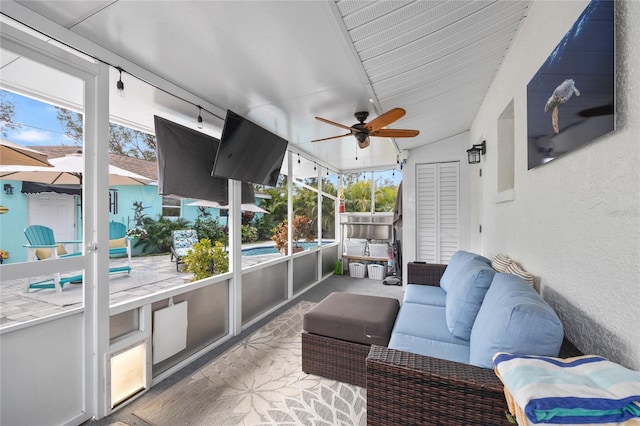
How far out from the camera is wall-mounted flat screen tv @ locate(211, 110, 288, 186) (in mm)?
2693

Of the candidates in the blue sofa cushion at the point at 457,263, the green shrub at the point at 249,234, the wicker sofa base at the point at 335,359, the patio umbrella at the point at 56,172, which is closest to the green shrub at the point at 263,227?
the green shrub at the point at 249,234

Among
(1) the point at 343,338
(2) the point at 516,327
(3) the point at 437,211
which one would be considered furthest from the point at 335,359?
(3) the point at 437,211

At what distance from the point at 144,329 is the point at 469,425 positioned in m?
2.36

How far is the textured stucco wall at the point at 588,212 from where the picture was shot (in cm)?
96

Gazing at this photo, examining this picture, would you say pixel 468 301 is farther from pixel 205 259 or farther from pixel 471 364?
pixel 205 259

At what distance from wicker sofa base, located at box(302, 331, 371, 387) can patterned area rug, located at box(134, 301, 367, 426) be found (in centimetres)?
7

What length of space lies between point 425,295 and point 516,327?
173 centimetres

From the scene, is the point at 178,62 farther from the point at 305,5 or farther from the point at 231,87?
the point at 305,5

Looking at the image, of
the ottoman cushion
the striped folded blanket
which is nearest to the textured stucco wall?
the striped folded blanket

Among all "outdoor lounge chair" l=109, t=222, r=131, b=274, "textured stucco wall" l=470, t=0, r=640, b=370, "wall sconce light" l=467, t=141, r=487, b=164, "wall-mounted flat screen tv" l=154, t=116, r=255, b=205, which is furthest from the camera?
"wall sconce light" l=467, t=141, r=487, b=164

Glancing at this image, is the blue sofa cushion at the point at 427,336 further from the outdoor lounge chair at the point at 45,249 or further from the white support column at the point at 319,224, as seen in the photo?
the white support column at the point at 319,224

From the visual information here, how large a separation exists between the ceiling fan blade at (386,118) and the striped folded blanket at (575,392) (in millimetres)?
2113

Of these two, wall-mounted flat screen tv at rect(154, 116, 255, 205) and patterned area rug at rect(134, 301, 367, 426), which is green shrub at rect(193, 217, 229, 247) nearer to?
wall-mounted flat screen tv at rect(154, 116, 255, 205)

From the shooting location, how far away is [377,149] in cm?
481
